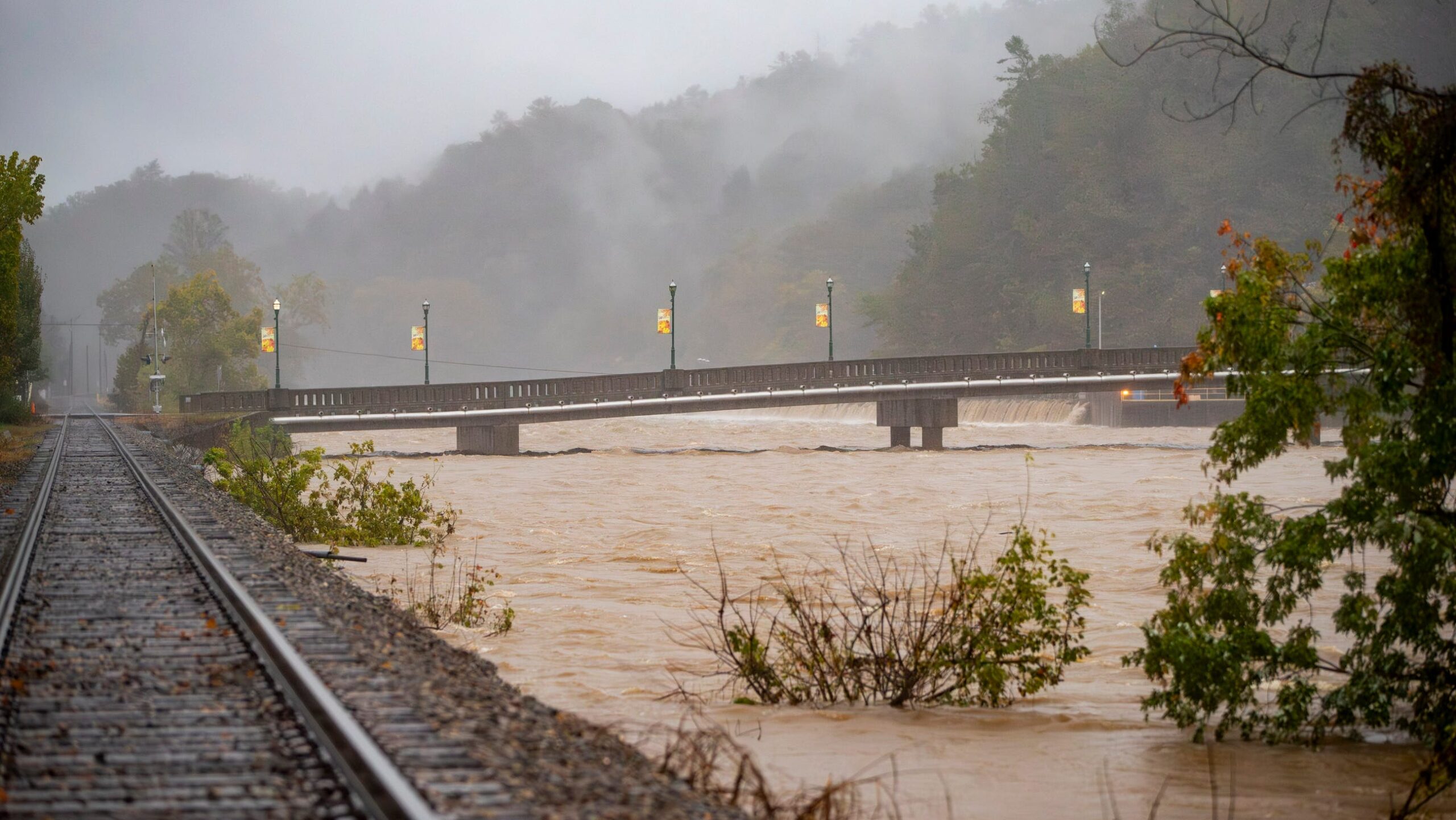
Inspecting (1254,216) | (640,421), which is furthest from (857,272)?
(1254,216)

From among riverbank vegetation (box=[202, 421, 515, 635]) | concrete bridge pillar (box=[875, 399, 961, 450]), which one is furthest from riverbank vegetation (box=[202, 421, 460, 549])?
concrete bridge pillar (box=[875, 399, 961, 450])

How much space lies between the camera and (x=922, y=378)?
5722 centimetres

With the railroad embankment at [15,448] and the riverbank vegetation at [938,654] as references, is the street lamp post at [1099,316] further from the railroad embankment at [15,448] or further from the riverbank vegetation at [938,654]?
the riverbank vegetation at [938,654]

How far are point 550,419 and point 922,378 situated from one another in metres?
14.8

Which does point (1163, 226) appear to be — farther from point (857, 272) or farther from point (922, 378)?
point (857, 272)

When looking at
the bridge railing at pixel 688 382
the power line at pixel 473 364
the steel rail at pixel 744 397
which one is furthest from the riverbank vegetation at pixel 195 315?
the steel rail at pixel 744 397

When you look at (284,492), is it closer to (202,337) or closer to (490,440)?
(490,440)

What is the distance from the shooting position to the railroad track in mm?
6309

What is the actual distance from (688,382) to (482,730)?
4899cm

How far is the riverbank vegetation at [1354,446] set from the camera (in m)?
9.91

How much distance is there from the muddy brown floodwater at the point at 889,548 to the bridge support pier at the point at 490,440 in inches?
53.2

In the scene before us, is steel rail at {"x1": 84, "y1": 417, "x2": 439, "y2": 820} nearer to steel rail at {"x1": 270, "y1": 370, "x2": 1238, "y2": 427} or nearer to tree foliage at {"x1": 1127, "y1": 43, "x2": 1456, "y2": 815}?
tree foliage at {"x1": 1127, "y1": 43, "x2": 1456, "y2": 815}

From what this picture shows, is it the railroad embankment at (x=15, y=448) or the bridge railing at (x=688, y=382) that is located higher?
the bridge railing at (x=688, y=382)

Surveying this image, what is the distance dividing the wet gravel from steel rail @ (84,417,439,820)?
181 millimetres
